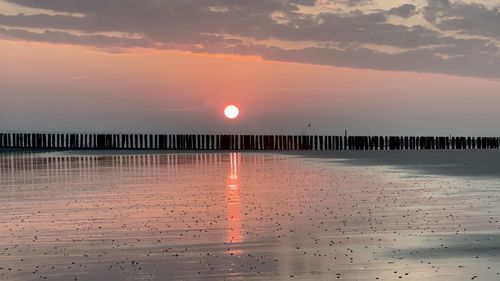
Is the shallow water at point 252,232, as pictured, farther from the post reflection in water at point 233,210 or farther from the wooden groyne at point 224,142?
the wooden groyne at point 224,142

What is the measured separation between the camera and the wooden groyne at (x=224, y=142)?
71688 mm

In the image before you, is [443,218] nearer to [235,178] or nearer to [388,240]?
[388,240]

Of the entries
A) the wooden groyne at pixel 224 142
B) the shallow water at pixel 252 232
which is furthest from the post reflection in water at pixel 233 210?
→ the wooden groyne at pixel 224 142

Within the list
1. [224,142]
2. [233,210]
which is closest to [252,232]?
[233,210]

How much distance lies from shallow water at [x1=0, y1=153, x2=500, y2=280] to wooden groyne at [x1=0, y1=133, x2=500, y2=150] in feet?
165

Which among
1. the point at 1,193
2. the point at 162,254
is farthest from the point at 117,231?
the point at 1,193

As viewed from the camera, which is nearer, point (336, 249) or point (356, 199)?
point (336, 249)

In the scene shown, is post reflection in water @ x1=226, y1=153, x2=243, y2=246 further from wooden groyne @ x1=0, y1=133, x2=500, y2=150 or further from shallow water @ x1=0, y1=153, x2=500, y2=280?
wooden groyne @ x1=0, y1=133, x2=500, y2=150

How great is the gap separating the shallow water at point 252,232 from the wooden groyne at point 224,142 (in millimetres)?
50168

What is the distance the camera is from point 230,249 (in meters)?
10.3

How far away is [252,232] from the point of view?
39.3ft

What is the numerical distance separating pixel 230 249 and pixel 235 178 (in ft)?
48.8

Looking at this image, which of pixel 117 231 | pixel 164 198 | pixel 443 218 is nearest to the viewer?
pixel 117 231

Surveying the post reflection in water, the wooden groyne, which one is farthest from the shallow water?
the wooden groyne
